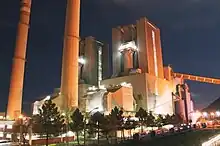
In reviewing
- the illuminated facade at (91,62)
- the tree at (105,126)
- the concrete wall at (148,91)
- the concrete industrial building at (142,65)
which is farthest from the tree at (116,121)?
the illuminated facade at (91,62)

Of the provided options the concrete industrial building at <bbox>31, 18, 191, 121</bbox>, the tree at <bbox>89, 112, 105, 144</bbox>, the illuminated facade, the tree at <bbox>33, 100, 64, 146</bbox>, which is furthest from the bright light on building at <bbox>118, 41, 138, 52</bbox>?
the tree at <bbox>33, 100, 64, 146</bbox>

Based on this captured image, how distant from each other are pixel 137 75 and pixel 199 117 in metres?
44.1

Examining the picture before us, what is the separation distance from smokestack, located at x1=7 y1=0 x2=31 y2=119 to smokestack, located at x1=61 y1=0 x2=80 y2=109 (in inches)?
508

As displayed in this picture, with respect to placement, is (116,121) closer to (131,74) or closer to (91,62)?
(131,74)

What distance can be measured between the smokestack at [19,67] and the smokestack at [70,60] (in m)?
12.9

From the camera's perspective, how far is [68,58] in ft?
229

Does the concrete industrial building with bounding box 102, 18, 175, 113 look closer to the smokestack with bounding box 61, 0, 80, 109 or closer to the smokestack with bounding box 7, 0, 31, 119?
the smokestack with bounding box 61, 0, 80, 109

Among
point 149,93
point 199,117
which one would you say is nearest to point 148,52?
point 149,93

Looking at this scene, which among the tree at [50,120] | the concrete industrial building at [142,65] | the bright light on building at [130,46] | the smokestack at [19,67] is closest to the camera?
the tree at [50,120]

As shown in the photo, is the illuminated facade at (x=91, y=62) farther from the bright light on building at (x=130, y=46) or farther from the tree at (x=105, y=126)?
the tree at (x=105, y=126)

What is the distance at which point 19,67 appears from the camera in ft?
236

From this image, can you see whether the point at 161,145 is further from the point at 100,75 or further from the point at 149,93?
the point at 100,75

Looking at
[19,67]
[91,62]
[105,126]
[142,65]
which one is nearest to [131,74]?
[142,65]

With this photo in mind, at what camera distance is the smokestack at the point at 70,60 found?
67875mm
